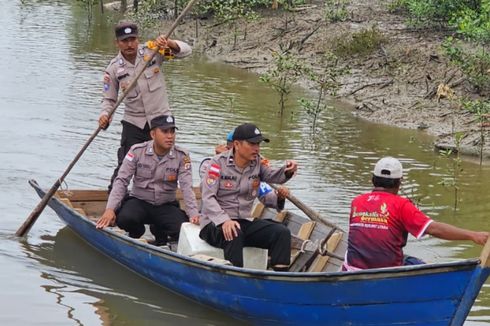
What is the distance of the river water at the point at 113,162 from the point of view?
762cm

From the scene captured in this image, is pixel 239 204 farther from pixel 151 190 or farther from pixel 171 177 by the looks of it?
pixel 151 190

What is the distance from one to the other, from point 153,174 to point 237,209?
1026 mm

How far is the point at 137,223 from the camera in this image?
8047mm

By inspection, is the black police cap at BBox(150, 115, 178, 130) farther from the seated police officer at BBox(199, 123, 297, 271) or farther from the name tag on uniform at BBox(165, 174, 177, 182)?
the seated police officer at BBox(199, 123, 297, 271)

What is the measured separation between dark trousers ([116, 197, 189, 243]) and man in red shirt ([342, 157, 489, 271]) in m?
2.26

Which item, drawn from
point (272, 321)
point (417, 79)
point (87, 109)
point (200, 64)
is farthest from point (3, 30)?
point (272, 321)

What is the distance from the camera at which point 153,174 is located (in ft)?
26.5

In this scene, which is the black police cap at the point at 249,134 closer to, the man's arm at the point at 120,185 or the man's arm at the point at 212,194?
the man's arm at the point at 212,194

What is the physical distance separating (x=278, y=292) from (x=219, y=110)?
A: 9301 mm

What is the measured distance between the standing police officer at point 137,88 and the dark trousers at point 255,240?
A: 5.90ft

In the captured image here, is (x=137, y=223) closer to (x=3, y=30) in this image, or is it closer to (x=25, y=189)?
(x=25, y=189)

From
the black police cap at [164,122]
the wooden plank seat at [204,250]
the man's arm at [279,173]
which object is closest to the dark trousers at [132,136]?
the black police cap at [164,122]

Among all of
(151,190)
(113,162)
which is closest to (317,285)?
(151,190)

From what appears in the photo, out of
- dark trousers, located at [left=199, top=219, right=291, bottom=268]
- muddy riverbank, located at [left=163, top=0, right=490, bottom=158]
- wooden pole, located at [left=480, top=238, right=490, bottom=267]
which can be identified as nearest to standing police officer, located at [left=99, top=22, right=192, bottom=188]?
dark trousers, located at [left=199, top=219, right=291, bottom=268]
